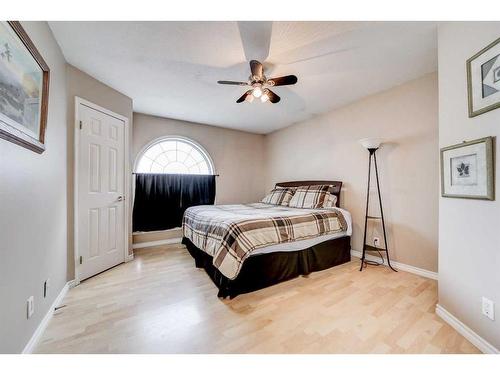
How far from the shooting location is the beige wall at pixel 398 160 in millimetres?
2400

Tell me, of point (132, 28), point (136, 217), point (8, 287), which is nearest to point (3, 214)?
point (8, 287)

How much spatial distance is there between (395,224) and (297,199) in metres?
1.38

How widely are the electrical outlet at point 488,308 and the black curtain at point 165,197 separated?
12.7ft

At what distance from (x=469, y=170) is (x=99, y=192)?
3.55 meters

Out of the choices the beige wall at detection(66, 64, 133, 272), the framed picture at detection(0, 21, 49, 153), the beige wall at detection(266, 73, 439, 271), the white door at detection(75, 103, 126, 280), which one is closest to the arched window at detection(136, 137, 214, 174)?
the white door at detection(75, 103, 126, 280)

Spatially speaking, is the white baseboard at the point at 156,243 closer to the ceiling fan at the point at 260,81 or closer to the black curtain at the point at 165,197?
the black curtain at the point at 165,197

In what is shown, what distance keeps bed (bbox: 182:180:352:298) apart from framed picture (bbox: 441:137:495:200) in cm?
132

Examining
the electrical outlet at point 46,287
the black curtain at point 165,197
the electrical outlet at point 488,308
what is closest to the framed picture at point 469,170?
the electrical outlet at point 488,308

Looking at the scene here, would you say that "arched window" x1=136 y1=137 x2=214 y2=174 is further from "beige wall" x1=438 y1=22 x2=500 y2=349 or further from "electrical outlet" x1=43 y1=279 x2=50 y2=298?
"beige wall" x1=438 y1=22 x2=500 y2=349

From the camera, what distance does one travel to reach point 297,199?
11.4ft

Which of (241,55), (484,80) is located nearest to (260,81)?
(241,55)

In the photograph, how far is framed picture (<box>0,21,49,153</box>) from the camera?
3.40 ft

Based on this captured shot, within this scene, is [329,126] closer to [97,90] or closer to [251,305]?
[251,305]

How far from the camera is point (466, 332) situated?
4.61 feet
